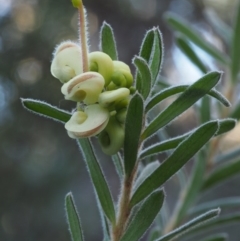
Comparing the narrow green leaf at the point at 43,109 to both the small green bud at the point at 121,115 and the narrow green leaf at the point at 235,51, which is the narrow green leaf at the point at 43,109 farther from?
the narrow green leaf at the point at 235,51

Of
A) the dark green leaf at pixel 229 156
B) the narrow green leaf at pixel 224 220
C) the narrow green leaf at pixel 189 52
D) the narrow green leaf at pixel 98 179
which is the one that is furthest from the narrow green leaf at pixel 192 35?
the narrow green leaf at pixel 98 179

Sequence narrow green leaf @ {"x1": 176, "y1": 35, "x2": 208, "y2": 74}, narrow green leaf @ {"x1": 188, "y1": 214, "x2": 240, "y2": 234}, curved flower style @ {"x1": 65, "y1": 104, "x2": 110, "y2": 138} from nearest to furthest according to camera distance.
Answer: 1. curved flower style @ {"x1": 65, "y1": 104, "x2": 110, "y2": 138}
2. narrow green leaf @ {"x1": 188, "y1": 214, "x2": 240, "y2": 234}
3. narrow green leaf @ {"x1": 176, "y1": 35, "x2": 208, "y2": 74}

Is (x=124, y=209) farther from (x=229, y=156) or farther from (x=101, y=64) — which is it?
(x=229, y=156)

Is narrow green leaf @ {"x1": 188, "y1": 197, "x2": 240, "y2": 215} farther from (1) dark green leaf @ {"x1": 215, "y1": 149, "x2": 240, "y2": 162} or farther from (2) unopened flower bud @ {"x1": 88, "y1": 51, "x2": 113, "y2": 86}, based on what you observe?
(2) unopened flower bud @ {"x1": 88, "y1": 51, "x2": 113, "y2": 86}

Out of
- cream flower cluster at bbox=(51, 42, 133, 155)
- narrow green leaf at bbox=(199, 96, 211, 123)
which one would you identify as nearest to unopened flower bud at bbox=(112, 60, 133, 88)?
cream flower cluster at bbox=(51, 42, 133, 155)

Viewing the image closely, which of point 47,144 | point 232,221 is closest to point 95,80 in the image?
point 232,221
